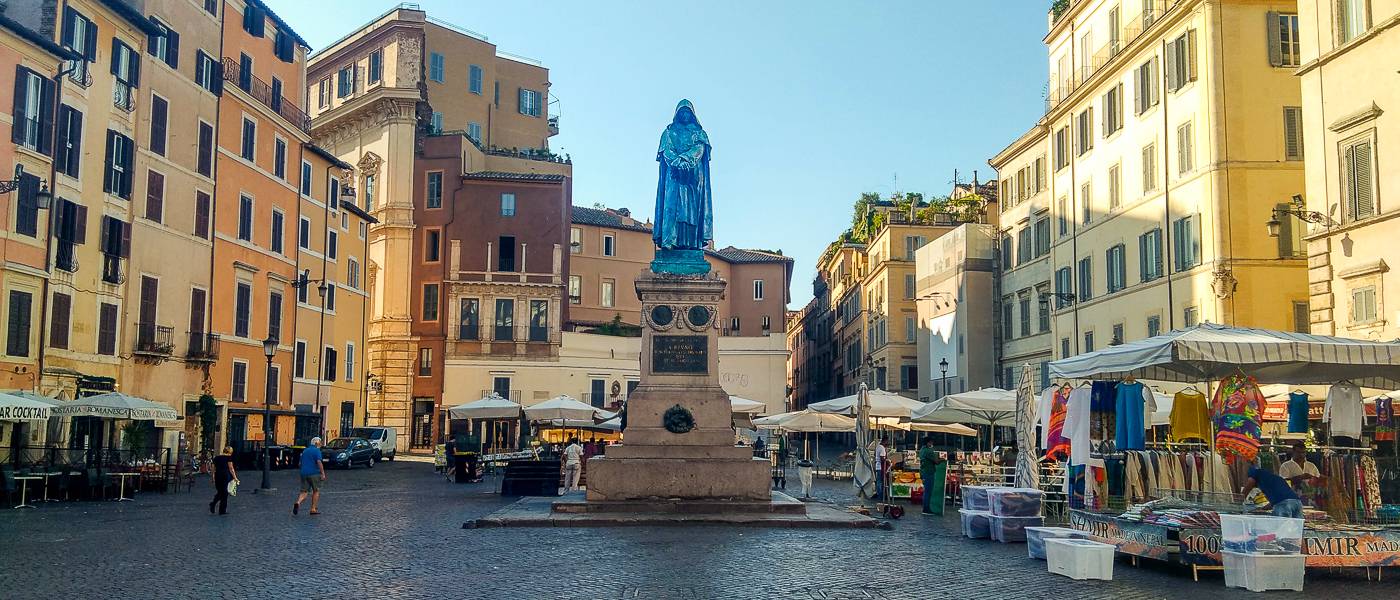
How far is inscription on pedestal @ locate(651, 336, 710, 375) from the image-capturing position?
19438mm

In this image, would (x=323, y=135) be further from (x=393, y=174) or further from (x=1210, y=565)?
(x=1210, y=565)

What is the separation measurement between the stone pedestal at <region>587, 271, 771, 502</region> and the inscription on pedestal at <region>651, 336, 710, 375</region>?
0.02 m

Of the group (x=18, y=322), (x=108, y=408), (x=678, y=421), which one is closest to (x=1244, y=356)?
(x=678, y=421)

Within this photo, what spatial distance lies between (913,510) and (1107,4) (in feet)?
78.6

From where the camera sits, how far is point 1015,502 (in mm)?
16172

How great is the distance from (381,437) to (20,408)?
83.6 ft

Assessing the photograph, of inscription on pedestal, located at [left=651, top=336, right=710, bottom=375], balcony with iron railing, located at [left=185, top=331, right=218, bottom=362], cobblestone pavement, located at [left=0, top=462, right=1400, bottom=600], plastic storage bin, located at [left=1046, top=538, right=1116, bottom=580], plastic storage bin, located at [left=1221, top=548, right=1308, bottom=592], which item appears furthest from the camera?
balcony with iron railing, located at [left=185, top=331, right=218, bottom=362]

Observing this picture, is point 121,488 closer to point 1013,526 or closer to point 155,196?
point 155,196

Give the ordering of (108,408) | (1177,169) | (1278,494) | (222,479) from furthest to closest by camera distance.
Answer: (1177,169), (108,408), (222,479), (1278,494)

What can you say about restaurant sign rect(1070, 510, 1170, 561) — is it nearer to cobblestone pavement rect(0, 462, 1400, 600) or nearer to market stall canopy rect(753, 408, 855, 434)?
cobblestone pavement rect(0, 462, 1400, 600)

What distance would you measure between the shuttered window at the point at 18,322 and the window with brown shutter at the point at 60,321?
1066 millimetres

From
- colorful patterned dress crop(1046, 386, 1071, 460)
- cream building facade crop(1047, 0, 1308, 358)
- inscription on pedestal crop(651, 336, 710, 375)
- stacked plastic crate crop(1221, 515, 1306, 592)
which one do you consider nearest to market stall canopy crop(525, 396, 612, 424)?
inscription on pedestal crop(651, 336, 710, 375)

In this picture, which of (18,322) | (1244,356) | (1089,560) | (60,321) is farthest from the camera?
(60,321)

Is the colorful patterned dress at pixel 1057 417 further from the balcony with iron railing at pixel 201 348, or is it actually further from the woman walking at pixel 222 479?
the balcony with iron railing at pixel 201 348
